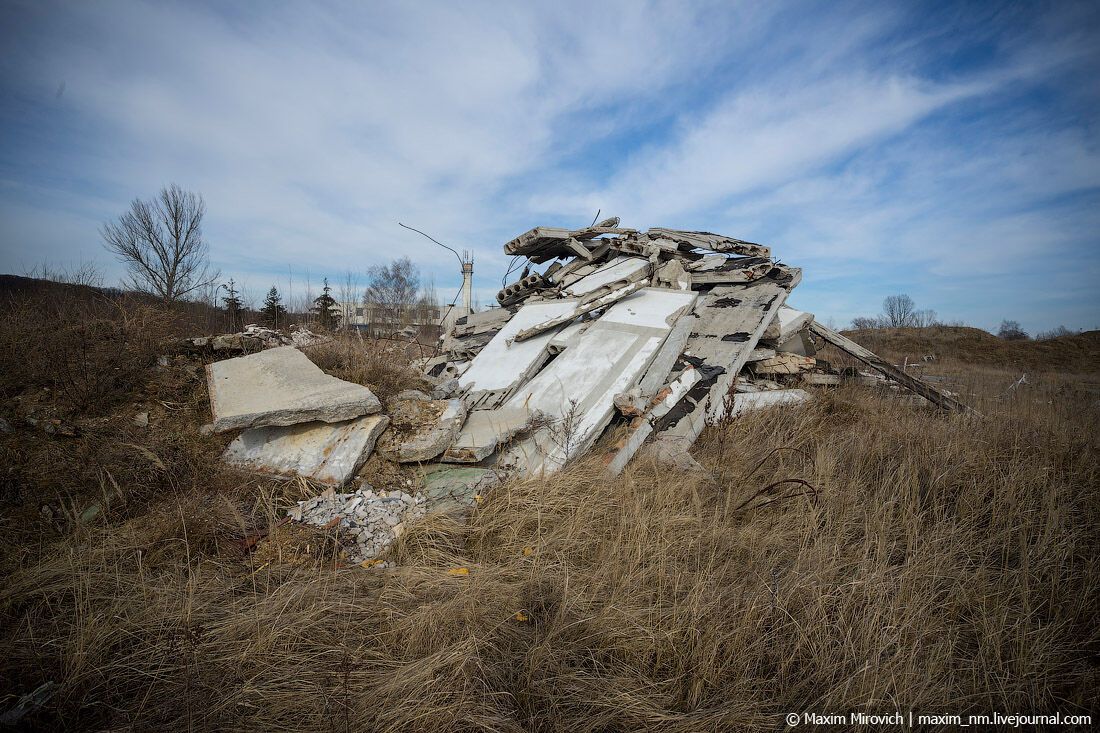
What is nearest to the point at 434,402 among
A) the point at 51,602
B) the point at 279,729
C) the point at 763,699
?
the point at 51,602

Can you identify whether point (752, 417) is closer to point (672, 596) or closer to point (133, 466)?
point (672, 596)

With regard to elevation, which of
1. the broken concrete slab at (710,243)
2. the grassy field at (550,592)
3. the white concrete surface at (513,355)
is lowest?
the grassy field at (550,592)

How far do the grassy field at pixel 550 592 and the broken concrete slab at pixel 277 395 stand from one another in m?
0.40

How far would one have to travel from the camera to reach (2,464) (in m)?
2.78

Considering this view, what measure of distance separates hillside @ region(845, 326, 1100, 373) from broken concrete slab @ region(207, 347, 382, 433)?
670 inches

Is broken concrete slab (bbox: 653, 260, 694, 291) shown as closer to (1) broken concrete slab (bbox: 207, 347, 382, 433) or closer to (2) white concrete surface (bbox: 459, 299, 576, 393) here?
(2) white concrete surface (bbox: 459, 299, 576, 393)

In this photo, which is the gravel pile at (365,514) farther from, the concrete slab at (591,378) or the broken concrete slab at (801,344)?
the broken concrete slab at (801,344)

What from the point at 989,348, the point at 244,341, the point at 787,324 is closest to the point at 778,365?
the point at 787,324

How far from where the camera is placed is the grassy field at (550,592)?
61.6 inches

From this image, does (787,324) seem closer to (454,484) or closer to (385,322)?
(454,484)

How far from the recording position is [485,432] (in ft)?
12.1

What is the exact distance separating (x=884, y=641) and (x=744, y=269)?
18.2ft

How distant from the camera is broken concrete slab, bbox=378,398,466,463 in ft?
11.4

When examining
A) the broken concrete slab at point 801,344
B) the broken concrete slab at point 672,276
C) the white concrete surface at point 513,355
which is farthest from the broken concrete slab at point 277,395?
the broken concrete slab at point 801,344
